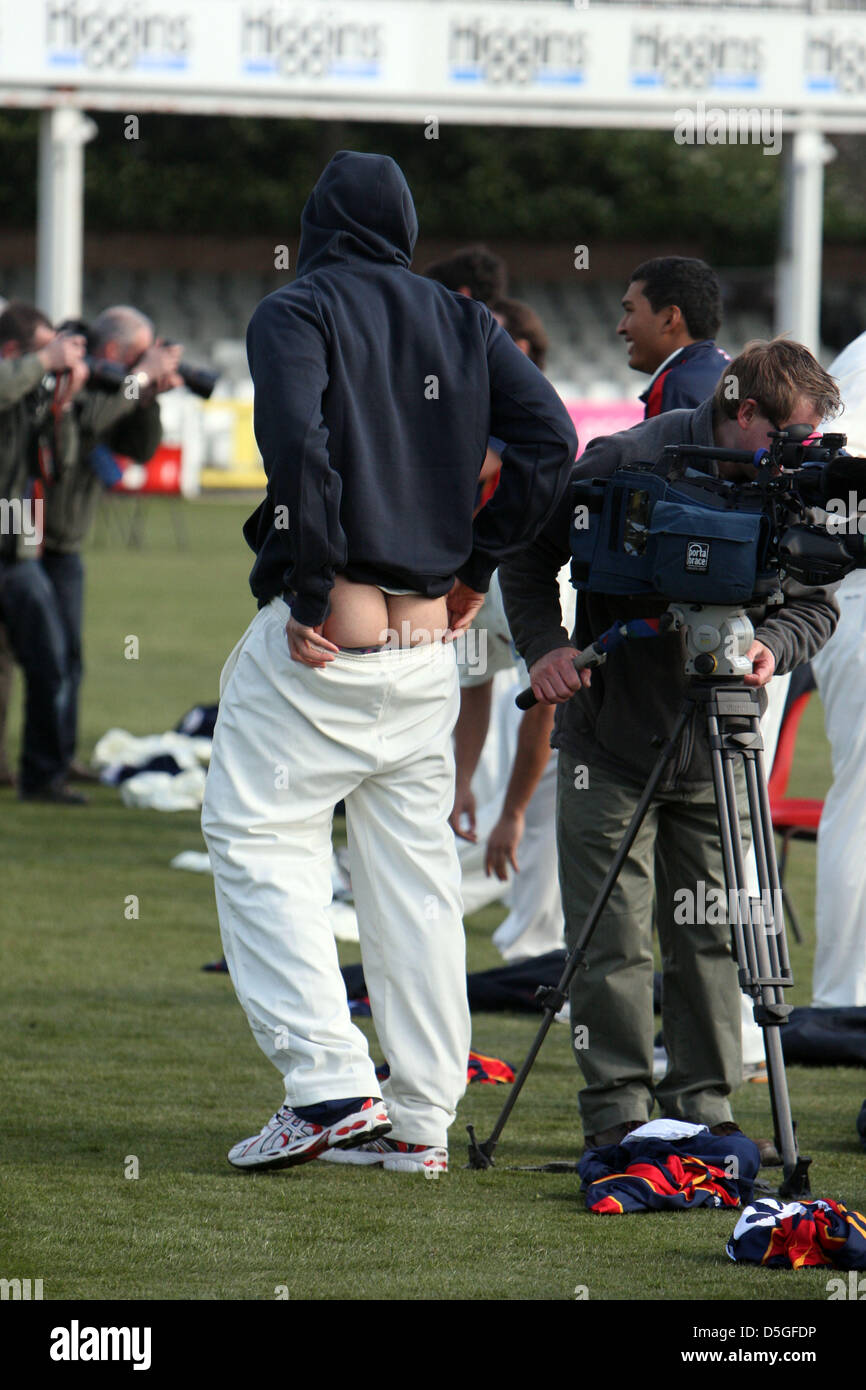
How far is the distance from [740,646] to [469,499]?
0.66 meters

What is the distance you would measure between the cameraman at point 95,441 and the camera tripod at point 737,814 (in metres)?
5.55

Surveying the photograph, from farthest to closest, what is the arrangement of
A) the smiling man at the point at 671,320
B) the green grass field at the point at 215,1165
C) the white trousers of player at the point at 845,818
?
the white trousers of player at the point at 845,818 < the smiling man at the point at 671,320 < the green grass field at the point at 215,1165

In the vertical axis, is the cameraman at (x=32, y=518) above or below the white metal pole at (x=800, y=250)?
below

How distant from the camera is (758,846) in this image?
3930 mm

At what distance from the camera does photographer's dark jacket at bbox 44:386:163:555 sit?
9.43m

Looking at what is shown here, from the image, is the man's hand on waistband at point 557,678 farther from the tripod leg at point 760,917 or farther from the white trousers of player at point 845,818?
the white trousers of player at point 845,818

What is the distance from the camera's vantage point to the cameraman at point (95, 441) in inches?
365

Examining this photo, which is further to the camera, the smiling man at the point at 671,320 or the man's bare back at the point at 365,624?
the smiling man at the point at 671,320

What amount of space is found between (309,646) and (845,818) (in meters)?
2.06

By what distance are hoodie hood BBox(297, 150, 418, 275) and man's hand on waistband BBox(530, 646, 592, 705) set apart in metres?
0.90

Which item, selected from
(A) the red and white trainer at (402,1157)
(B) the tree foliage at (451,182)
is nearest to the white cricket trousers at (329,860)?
(A) the red and white trainer at (402,1157)

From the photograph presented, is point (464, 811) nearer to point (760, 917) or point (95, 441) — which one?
point (760, 917)
